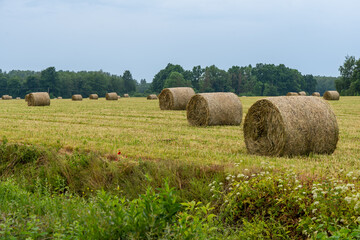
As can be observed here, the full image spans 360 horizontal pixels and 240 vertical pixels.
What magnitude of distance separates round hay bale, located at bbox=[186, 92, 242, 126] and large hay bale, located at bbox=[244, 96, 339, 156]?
6.72 metres

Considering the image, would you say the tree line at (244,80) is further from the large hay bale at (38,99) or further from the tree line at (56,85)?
the large hay bale at (38,99)

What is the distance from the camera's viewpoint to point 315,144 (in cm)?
1080

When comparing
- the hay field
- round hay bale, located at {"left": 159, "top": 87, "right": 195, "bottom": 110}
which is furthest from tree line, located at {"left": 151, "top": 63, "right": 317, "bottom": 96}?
the hay field

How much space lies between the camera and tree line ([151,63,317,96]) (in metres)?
119

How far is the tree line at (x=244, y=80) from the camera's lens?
119188 mm

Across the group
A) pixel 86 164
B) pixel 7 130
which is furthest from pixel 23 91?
pixel 86 164

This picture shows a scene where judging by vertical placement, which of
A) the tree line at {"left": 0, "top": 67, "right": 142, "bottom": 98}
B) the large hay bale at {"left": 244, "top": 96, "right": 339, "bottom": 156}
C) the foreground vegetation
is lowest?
the foreground vegetation

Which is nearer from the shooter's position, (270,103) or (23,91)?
(270,103)

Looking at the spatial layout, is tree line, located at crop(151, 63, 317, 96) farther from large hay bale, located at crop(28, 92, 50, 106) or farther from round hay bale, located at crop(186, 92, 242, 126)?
round hay bale, located at crop(186, 92, 242, 126)

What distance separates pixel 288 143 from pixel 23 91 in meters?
111

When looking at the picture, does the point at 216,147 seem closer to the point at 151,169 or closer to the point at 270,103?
the point at 270,103

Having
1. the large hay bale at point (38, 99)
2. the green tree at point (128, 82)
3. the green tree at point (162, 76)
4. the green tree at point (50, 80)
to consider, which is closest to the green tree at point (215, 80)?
the green tree at point (162, 76)

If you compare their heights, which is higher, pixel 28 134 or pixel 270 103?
pixel 270 103

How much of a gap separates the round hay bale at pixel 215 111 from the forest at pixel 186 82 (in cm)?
9264
